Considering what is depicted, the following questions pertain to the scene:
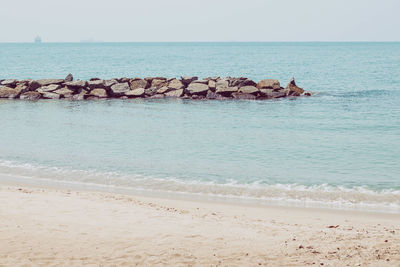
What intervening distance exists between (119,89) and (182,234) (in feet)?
101

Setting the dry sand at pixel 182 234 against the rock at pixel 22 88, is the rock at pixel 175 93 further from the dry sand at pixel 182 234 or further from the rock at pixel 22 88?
the dry sand at pixel 182 234

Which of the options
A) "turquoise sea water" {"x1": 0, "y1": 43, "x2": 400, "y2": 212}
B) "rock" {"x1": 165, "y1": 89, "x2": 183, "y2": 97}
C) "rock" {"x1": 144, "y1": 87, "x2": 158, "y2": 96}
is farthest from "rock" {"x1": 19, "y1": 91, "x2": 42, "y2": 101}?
"rock" {"x1": 165, "y1": 89, "x2": 183, "y2": 97}

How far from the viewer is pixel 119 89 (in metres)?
39.5

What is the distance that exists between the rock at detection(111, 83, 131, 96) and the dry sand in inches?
1063

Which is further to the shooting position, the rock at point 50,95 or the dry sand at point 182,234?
the rock at point 50,95

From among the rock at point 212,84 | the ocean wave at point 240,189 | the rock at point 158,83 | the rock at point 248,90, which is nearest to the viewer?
the ocean wave at point 240,189

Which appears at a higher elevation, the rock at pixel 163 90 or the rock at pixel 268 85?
the rock at pixel 268 85

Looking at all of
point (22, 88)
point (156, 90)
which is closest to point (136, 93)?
point (156, 90)

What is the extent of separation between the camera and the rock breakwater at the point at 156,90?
37.8 meters

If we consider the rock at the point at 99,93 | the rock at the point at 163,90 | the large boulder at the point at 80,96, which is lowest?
the large boulder at the point at 80,96

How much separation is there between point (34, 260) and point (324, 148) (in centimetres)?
1328

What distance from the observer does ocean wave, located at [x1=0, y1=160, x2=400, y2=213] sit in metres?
13.2

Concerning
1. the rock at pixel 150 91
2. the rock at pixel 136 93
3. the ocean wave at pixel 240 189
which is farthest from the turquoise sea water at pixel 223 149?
the rock at pixel 150 91

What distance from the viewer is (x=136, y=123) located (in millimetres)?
26297
